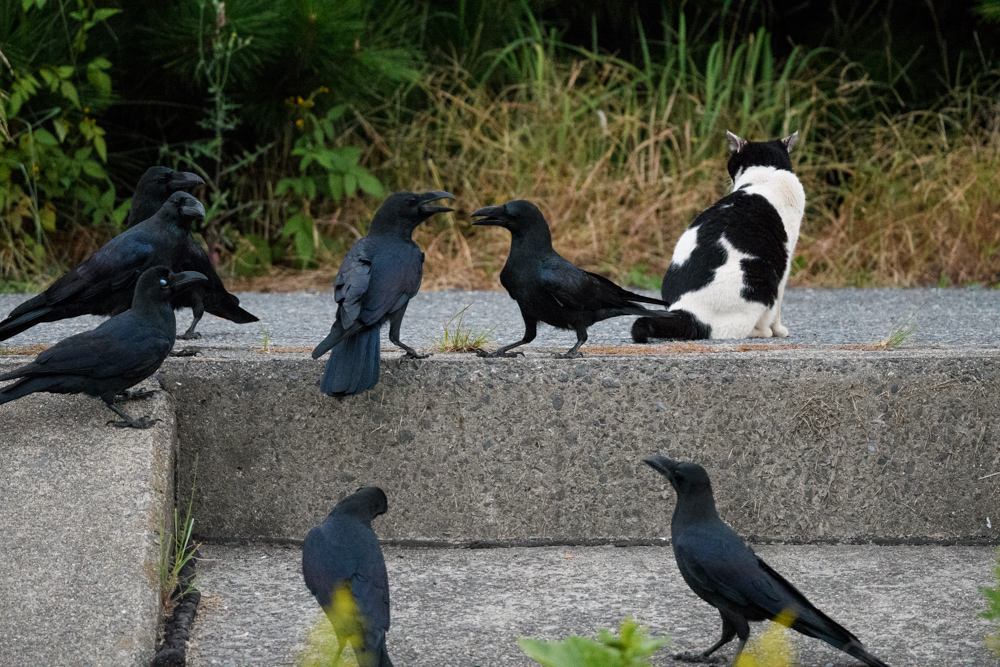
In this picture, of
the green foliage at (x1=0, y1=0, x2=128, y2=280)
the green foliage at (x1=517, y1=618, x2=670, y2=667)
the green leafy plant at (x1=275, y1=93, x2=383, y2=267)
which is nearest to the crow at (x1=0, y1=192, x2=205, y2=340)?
the green foliage at (x1=517, y1=618, x2=670, y2=667)

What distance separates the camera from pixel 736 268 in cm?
417

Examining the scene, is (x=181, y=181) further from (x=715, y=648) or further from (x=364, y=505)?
(x=715, y=648)

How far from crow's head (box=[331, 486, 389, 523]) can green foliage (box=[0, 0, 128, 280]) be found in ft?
13.6

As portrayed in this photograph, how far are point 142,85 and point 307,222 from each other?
142 cm

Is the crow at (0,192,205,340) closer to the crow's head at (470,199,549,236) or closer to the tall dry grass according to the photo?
the crow's head at (470,199,549,236)

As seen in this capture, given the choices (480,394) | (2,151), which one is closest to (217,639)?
(480,394)

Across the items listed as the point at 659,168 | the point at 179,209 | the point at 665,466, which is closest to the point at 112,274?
the point at 179,209

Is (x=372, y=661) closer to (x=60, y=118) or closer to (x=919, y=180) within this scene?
(x=60, y=118)

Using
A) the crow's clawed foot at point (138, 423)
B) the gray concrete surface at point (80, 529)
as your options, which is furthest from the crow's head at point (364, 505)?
the crow's clawed foot at point (138, 423)

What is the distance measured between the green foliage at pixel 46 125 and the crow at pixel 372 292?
3.27 m

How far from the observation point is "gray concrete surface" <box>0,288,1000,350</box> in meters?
4.02

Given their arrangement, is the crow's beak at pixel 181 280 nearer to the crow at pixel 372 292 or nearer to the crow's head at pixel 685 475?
the crow at pixel 372 292

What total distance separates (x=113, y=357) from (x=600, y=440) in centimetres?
135

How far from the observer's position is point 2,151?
591 cm
